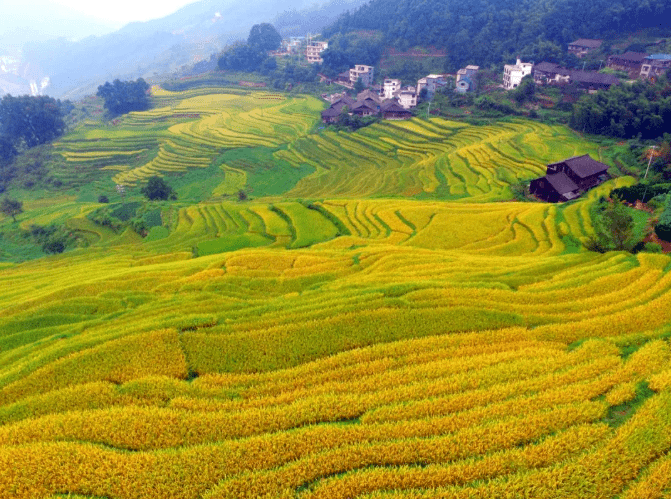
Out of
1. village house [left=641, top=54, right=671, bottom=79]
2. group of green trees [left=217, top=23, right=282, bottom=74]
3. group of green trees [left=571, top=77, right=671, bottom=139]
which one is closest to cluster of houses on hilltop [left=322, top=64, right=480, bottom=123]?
village house [left=641, top=54, right=671, bottom=79]

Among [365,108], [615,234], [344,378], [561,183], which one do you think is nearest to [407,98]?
[365,108]

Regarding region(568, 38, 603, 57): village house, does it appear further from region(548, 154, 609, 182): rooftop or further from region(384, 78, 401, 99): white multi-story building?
region(548, 154, 609, 182): rooftop

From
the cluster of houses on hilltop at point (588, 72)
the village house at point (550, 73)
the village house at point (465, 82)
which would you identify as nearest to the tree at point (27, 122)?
the village house at point (465, 82)

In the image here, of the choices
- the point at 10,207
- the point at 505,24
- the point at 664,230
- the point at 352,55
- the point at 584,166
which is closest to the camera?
the point at 664,230

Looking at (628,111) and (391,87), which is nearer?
(628,111)

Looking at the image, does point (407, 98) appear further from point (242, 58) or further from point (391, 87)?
point (242, 58)

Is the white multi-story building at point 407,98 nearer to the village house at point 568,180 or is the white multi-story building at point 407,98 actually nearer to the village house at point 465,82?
the village house at point 465,82
